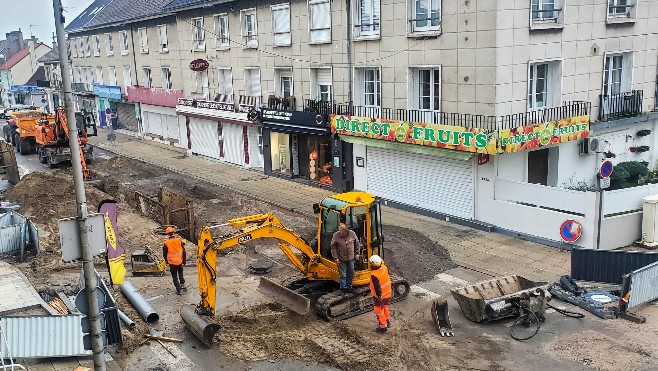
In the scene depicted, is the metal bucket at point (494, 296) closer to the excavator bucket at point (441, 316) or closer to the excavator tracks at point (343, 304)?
the excavator bucket at point (441, 316)

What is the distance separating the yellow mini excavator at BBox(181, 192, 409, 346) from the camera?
11766 mm

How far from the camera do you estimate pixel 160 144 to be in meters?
39.2

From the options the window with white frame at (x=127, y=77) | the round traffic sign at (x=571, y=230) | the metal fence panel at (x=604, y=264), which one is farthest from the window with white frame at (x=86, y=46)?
the metal fence panel at (x=604, y=264)

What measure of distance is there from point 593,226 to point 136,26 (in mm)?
33659

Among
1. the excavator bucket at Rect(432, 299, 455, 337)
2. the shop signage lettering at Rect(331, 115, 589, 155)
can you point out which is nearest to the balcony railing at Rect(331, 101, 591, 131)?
the shop signage lettering at Rect(331, 115, 589, 155)

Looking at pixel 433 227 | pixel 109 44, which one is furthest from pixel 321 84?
pixel 109 44

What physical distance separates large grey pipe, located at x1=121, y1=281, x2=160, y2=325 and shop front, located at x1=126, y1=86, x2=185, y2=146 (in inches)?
920

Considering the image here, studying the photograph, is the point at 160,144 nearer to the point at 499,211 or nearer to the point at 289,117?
the point at 289,117

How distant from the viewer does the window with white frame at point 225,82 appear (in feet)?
101

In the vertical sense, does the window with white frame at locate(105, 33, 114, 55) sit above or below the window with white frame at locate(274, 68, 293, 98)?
above

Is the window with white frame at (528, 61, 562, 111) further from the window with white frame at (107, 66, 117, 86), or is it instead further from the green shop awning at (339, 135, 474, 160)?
the window with white frame at (107, 66, 117, 86)

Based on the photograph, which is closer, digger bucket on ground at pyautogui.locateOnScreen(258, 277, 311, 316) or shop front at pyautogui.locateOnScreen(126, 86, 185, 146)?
digger bucket on ground at pyautogui.locateOnScreen(258, 277, 311, 316)

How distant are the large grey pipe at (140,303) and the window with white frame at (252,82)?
16.7 meters

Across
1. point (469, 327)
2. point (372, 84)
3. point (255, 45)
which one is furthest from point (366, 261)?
point (255, 45)
